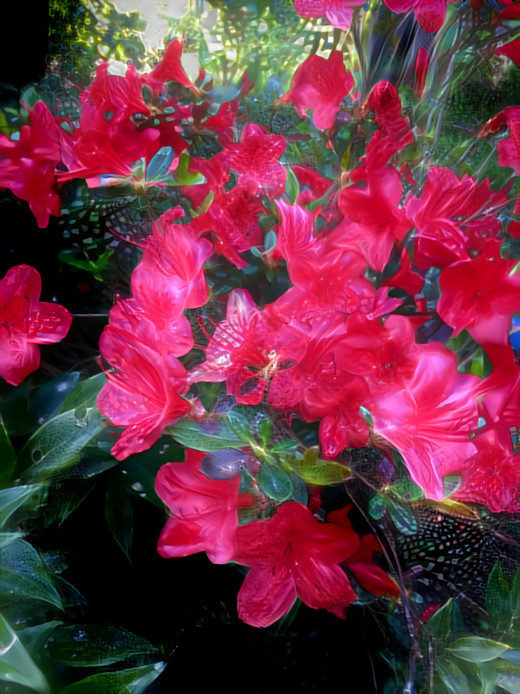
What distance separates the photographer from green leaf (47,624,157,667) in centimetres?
67

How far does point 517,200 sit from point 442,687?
58 centimetres

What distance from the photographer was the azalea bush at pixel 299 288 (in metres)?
0.64

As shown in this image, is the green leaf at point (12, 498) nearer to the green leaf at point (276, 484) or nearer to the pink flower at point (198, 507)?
the pink flower at point (198, 507)

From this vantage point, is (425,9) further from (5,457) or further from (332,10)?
(5,457)

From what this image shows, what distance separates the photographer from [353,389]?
63cm

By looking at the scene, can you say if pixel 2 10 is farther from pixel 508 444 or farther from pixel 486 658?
pixel 486 658

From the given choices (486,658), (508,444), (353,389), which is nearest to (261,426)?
(353,389)

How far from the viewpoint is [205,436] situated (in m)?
0.65

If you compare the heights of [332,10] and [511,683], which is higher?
[332,10]

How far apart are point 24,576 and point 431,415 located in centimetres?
52

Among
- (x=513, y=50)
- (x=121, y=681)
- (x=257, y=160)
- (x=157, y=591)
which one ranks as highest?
(x=513, y=50)

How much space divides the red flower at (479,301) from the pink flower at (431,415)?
0.15 feet

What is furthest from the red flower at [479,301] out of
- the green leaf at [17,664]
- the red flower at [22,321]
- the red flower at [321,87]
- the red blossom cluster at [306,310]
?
the green leaf at [17,664]

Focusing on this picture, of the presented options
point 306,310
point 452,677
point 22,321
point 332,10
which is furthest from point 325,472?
point 332,10
